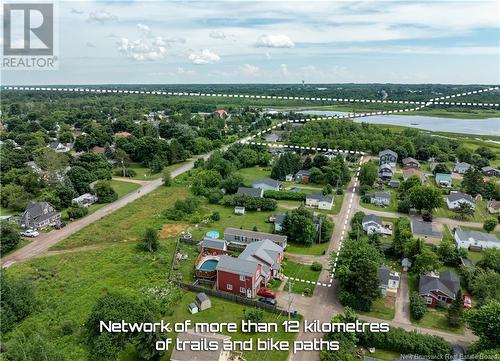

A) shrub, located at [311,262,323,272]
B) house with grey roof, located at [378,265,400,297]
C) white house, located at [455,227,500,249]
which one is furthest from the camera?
white house, located at [455,227,500,249]

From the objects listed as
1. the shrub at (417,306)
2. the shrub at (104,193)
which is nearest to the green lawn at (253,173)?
the shrub at (104,193)

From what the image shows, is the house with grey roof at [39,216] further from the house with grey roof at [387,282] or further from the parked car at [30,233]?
the house with grey roof at [387,282]

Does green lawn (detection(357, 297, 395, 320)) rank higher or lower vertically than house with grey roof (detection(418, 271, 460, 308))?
lower

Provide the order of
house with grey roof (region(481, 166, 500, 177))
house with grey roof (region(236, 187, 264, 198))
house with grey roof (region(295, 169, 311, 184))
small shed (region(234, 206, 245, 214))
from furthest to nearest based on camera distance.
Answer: house with grey roof (region(481, 166, 500, 177)) → house with grey roof (region(295, 169, 311, 184)) → house with grey roof (region(236, 187, 264, 198)) → small shed (region(234, 206, 245, 214))

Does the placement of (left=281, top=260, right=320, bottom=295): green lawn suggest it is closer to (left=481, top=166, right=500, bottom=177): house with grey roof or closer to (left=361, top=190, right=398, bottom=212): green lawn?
(left=361, top=190, right=398, bottom=212): green lawn

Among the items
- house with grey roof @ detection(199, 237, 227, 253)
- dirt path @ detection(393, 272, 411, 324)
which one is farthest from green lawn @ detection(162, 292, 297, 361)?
dirt path @ detection(393, 272, 411, 324)

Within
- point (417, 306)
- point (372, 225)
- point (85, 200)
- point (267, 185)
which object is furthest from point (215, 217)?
point (417, 306)

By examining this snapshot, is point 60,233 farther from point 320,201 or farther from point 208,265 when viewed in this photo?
point 320,201
